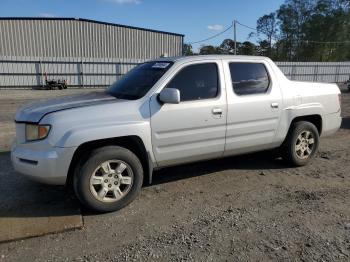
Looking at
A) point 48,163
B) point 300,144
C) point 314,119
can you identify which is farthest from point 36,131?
point 314,119

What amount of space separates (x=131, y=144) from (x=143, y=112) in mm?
453

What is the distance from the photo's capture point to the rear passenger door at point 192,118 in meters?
4.40

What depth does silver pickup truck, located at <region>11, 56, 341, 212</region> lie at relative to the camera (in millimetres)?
3912

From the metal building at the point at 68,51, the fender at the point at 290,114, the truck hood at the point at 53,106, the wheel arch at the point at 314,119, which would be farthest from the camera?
the metal building at the point at 68,51

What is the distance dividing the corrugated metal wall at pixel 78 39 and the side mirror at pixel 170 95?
25630 mm

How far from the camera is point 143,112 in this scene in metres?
4.25

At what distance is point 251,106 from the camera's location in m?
5.09

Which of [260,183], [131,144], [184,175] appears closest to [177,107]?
[131,144]

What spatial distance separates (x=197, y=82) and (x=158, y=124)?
85 centimetres

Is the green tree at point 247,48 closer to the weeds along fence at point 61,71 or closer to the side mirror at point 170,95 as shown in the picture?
the weeds along fence at point 61,71

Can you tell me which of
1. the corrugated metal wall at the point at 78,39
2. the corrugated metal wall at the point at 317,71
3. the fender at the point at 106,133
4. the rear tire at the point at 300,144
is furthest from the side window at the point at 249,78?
the corrugated metal wall at the point at 317,71

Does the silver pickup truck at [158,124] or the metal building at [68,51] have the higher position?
the metal building at [68,51]

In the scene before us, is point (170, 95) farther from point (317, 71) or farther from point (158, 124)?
point (317, 71)

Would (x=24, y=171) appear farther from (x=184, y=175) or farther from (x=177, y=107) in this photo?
(x=184, y=175)
